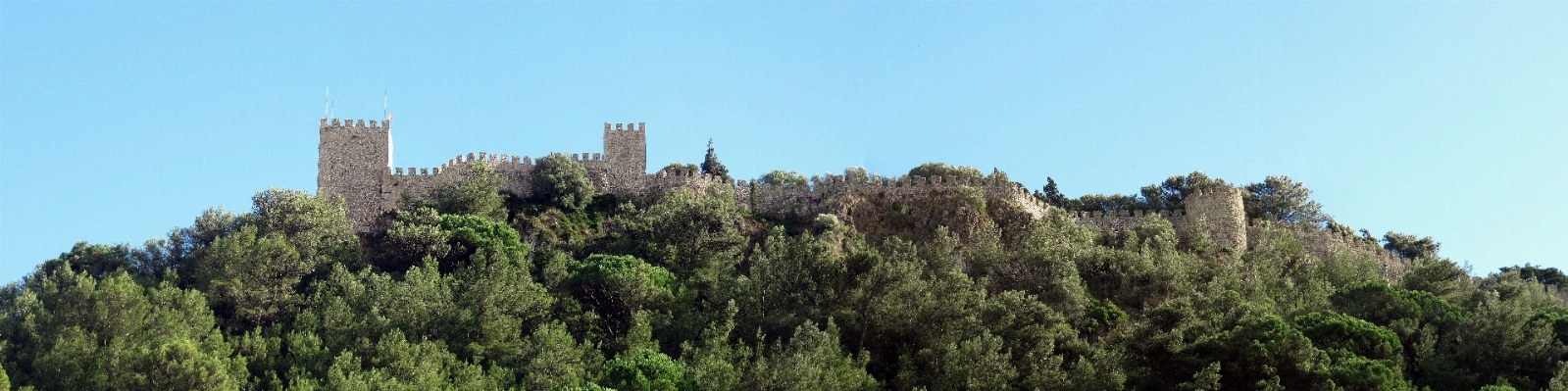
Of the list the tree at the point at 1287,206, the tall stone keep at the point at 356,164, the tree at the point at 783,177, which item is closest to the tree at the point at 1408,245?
the tree at the point at 1287,206

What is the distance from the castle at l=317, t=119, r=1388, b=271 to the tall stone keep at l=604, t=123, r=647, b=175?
0.11 feet

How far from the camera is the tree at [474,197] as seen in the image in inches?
→ 2176

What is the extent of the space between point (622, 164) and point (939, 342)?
1826 centimetres

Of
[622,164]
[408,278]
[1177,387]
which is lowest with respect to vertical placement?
[1177,387]

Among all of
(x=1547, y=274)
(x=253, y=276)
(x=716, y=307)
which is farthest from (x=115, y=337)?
(x=1547, y=274)

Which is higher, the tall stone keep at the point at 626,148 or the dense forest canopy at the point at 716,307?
the tall stone keep at the point at 626,148

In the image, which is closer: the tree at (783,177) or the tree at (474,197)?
the tree at (474,197)

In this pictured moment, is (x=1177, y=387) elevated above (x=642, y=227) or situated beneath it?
situated beneath

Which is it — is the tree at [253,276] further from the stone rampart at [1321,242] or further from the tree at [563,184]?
the stone rampart at [1321,242]

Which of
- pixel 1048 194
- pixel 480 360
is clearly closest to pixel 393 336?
pixel 480 360

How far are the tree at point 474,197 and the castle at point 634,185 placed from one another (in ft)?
2.57

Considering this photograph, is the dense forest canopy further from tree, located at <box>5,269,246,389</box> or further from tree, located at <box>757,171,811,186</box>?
tree, located at <box>757,171,811,186</box>

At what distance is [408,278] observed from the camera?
4947cm

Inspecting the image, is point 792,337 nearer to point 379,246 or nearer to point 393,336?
point 393,336
